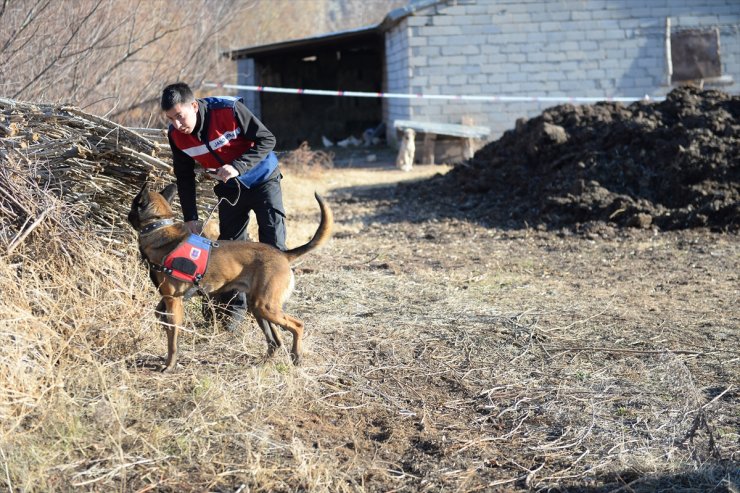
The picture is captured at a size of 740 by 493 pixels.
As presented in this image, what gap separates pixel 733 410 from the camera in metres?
4.63

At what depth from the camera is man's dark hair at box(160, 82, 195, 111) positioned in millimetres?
5090

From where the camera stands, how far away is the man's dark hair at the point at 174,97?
200 inches

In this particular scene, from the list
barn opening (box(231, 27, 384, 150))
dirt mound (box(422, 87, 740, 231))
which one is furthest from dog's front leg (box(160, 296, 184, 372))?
barn opening (box(231, 27, 384, 150))

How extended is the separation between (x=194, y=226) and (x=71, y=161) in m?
1.12

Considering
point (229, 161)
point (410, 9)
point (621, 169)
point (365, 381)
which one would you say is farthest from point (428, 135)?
point (365, 381)

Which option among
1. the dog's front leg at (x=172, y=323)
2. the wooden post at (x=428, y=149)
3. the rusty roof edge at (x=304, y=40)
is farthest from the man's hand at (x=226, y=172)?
the rusty roof edge at (x=304, y=40)

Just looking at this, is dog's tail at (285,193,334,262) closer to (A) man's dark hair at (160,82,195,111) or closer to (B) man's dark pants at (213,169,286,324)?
(B) man's dark pants at (213,169,286,324)

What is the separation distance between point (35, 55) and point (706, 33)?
53.8ft

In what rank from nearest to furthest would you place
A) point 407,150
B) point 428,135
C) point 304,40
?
point 407,150
point 428,135
point 304,40

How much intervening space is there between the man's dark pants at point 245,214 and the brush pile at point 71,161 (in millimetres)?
596

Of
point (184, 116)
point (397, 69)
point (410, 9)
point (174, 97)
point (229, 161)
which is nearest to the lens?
point (174, 97)

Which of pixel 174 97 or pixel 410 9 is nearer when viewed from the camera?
pixel 174 97

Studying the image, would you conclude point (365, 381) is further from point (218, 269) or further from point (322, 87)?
point (322, 87)

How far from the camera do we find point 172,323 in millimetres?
5082
